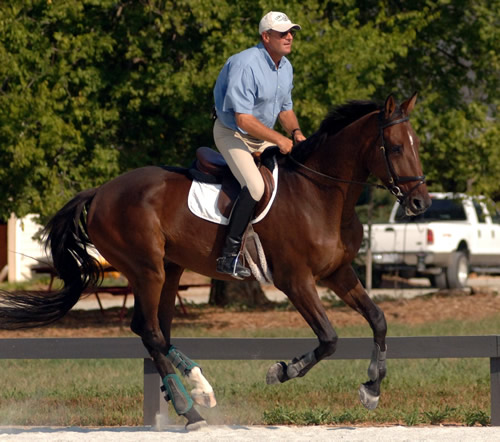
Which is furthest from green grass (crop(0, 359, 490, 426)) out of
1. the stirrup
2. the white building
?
the white building

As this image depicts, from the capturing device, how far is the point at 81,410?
8.97m

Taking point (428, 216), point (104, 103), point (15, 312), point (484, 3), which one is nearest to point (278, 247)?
point (15, 312)

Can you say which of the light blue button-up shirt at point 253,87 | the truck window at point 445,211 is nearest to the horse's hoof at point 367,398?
the light blue button-up shirt at point 253,87

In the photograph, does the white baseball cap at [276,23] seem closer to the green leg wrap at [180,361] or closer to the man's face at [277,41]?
the man's face at [277,41]

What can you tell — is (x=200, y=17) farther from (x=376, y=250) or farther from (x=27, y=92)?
(x=376, y=250)

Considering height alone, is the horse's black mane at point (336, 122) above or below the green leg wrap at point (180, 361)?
above

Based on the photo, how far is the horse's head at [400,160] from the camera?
6938 mm

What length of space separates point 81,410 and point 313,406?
2.12m

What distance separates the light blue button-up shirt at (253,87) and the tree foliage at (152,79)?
7.07 m

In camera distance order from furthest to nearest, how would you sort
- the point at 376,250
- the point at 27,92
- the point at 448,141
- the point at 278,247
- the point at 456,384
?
1. the point at 376,250
2. the point at 448,141
3. the point at 27,92
4. the point at 456,384
5. the point at 278,247

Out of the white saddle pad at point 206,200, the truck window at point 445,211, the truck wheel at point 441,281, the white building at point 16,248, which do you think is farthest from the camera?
the white building at point 16,248

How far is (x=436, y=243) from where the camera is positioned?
22000 millimetres

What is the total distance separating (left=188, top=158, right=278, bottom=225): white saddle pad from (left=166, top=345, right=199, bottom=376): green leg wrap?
1.14m

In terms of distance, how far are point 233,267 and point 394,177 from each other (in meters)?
1.32
